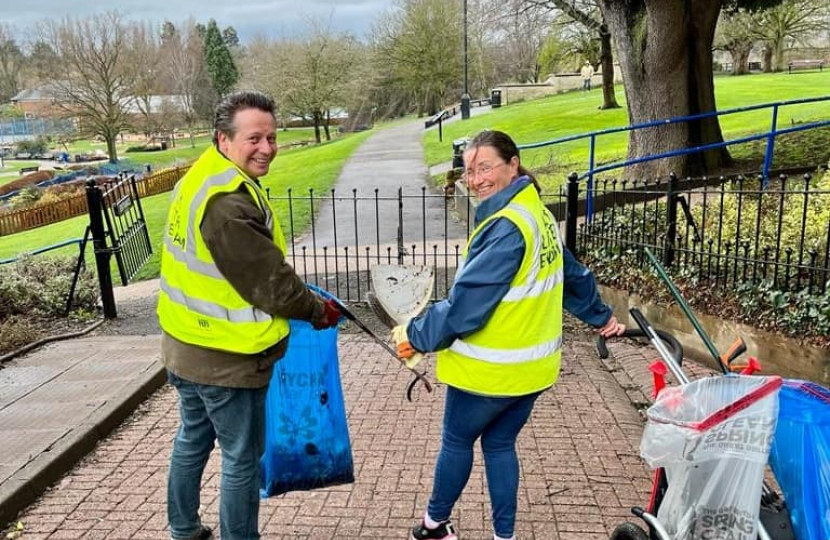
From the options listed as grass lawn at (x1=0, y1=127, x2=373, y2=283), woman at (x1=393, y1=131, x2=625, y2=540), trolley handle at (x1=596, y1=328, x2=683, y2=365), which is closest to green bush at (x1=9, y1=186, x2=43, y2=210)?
grass lawn at (x1=0, y1=127, x2=373, y2=283)

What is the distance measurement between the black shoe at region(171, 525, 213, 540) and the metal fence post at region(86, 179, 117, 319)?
4.31 metres

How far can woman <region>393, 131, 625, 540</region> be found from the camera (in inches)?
90.4

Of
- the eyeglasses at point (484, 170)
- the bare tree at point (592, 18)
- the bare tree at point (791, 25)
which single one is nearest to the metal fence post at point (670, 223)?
the eyeglasses at point (484, 170)

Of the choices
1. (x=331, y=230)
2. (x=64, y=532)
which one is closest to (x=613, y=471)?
(x=64, y=532)

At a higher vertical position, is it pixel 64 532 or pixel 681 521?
pixel 681 521

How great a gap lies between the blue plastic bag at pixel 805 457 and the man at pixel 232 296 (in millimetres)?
1553

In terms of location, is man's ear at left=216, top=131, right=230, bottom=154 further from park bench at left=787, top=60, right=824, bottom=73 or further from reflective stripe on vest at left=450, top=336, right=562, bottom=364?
park bench at left=787, top=60, right=824, bottom=73

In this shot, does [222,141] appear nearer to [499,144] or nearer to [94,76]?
[499,144]

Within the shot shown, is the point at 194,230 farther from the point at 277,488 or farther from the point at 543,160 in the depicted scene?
the point at 543,160

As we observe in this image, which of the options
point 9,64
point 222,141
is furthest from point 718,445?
point 9,64

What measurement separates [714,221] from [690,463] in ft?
15.4

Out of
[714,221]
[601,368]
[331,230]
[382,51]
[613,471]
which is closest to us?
[613,471]

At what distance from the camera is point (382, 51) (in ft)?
139

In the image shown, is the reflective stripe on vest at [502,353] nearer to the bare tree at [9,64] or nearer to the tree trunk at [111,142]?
the tree trunk at [111,142]
